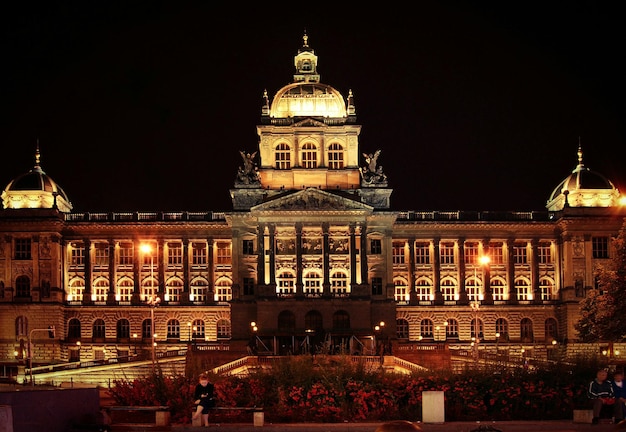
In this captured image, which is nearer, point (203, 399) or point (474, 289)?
point (203, 399)

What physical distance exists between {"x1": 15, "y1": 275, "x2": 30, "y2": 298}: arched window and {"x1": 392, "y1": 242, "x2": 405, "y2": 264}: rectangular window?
1538 inches

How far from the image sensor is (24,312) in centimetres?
12962

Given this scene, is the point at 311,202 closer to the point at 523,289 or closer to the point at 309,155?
the point at 309,155

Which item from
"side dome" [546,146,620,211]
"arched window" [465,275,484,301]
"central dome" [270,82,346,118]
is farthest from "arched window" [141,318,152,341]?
"side dome" [546,146,620,211]

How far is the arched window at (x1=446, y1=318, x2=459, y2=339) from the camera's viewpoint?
437 feet

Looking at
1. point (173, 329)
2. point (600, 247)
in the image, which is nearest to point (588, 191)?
point (600, 247)

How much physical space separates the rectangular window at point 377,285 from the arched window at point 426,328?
8.02 meters

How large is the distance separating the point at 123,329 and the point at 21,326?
35.3 ft

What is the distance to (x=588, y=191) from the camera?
135875 millimetres

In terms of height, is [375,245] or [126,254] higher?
[375,245]

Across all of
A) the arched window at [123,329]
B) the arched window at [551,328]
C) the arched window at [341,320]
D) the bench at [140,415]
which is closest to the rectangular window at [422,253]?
the arched window at [341,320]

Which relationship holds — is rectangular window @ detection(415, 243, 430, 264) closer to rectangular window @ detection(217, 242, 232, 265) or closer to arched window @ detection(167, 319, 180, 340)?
rectangular window @ detection(217, 242, 232, 265)

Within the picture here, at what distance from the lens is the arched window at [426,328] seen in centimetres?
13325

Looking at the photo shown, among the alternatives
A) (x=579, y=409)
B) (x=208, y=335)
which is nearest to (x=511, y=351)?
(x=208, y=335)
